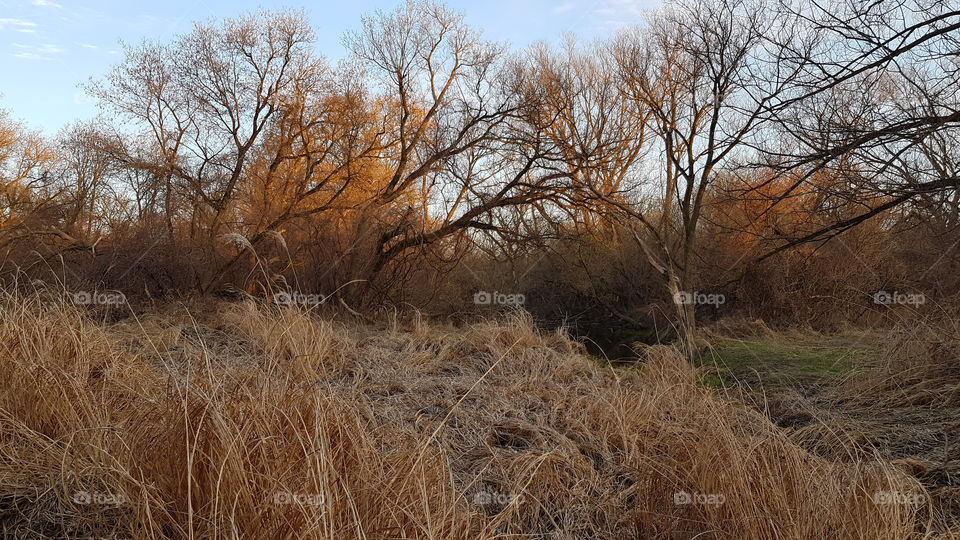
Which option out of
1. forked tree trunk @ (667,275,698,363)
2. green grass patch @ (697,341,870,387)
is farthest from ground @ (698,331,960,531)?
forked tree trunk @ (667,275,698,363)

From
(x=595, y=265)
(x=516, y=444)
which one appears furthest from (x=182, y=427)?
(x=595, y=265)

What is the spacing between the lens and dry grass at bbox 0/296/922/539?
6.65 feet

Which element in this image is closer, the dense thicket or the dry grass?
the dry grass

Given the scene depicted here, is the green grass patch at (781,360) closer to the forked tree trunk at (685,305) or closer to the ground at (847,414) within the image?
the ground at (847,414)

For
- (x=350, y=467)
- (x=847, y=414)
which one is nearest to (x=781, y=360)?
(x=847, y=414)

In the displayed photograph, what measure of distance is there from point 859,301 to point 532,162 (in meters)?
8.69

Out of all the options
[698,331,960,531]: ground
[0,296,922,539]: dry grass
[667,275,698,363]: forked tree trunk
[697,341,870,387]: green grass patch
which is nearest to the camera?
[0,296,922,539]: dry grass

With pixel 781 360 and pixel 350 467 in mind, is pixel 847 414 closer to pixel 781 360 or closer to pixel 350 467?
pixel 781 360

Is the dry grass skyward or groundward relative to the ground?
skyward

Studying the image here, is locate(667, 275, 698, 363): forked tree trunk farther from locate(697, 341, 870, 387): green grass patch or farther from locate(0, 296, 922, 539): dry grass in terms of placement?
locate(0, 296, 922, 539): dry grass

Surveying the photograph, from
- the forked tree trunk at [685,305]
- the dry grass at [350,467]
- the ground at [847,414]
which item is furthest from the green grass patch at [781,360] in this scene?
the dry grass at [350,467]

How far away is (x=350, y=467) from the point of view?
238cm

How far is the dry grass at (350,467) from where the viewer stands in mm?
2027

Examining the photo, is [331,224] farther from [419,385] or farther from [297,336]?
[419,385]
